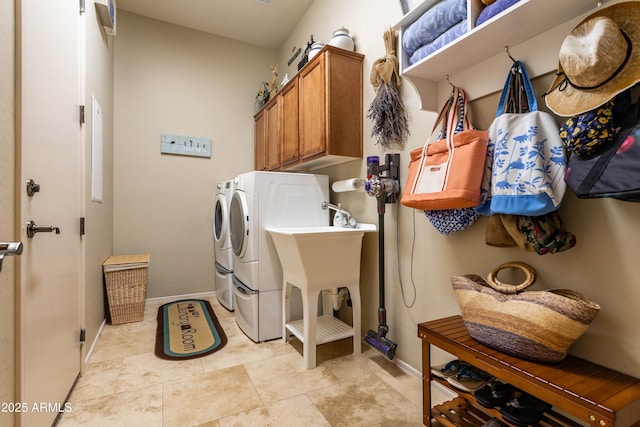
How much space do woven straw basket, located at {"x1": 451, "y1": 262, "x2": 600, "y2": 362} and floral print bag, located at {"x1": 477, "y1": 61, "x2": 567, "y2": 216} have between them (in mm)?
289

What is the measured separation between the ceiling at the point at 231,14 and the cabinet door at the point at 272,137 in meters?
0.95

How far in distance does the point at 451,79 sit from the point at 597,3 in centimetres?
61

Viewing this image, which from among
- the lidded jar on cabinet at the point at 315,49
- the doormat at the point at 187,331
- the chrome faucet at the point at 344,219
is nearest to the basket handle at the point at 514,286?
the chrome faucet at the point at 344,219

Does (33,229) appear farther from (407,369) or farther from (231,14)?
(231,14)

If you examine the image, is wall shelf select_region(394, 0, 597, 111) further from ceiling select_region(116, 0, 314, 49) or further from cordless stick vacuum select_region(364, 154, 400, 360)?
ceiling select_region(116, 0, 314, 49)

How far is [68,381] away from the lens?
1582mm

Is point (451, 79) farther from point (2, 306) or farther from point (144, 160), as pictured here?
point (144, 160)

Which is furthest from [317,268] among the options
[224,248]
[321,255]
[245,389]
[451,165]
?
[224,248]

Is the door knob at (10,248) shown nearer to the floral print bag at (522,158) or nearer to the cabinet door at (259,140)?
the floral print bag at (522,158)

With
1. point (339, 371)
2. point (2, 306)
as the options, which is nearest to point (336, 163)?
point (339, 371)

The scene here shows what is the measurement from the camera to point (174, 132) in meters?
3.46

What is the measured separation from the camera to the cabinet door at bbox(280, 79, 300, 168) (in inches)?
104

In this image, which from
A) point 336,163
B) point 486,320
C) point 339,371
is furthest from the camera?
point 336,163

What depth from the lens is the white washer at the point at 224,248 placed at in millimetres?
2979
